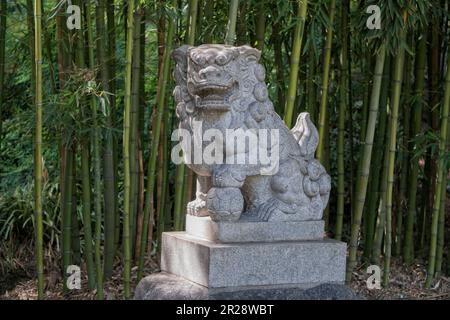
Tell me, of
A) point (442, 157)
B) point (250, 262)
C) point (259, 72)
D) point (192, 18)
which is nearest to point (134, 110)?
point (192, 18)

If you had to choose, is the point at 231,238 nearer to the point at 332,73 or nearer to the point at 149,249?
the point at 149,249

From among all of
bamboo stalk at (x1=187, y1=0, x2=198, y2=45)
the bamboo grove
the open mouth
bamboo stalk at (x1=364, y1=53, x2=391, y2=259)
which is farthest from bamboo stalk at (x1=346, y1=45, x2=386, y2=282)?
the open mouth

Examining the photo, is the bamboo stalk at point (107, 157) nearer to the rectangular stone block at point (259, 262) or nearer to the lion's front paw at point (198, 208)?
the lion's front paw at point (198, 208)

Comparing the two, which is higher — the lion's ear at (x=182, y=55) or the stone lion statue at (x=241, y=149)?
the lion's ear at (x=182, y=55)

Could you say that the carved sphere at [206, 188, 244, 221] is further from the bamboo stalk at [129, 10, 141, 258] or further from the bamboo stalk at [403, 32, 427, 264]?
the bamboo stalk at [403, 32, 427, 264]

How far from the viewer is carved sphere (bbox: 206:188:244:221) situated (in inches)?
147

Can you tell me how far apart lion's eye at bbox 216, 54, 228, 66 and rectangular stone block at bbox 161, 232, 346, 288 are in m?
0.87

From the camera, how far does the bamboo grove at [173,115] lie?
4781 mm

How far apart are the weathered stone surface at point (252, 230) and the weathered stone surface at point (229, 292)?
0.25 metres

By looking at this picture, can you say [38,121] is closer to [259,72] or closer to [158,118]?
[158,118]

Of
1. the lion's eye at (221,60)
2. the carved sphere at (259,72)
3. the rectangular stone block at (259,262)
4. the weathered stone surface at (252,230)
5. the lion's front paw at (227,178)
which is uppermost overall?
the lion's eye at (221,60)

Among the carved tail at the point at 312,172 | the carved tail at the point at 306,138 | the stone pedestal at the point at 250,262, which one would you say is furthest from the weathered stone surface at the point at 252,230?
the carved tail at the point at 306,138

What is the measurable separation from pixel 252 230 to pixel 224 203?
22cm

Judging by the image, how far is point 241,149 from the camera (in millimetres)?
3836
